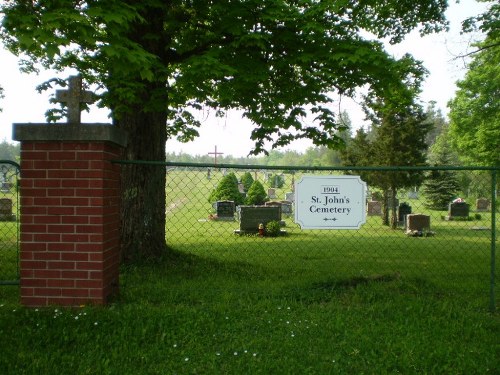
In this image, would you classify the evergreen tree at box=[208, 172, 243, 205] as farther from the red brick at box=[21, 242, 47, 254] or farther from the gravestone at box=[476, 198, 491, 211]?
the red brick at box=[21, 242, 47, 254]

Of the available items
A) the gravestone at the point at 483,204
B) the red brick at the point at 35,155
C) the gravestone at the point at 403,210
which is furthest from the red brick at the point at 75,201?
the gravestone at the point at 483,204

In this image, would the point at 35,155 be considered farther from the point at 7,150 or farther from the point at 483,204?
the point at 7,150

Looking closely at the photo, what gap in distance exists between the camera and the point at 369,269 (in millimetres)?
7137

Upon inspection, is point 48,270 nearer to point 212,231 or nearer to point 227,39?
point 227,39

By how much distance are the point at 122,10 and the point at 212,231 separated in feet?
32.6

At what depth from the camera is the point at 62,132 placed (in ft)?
12.5

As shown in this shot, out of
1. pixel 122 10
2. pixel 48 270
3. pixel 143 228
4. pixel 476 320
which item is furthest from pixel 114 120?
pixel 476 320

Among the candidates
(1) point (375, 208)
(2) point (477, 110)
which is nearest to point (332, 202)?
(1) point (375, 208)

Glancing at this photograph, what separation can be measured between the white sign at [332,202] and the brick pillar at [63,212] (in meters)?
1.98

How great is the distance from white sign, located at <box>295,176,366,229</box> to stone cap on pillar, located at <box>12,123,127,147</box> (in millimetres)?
1979

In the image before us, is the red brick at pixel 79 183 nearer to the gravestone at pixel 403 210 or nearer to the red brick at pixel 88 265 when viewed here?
the red brick at pixel 88 265

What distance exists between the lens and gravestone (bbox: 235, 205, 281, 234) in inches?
540

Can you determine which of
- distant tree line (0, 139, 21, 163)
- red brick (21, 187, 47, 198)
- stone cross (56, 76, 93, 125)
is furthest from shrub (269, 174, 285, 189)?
distant tree line (0, 139, 21, 163)

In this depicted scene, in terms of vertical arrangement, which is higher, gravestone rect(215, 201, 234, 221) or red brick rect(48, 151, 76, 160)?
red brick rect(48, 151, 76, 160)
